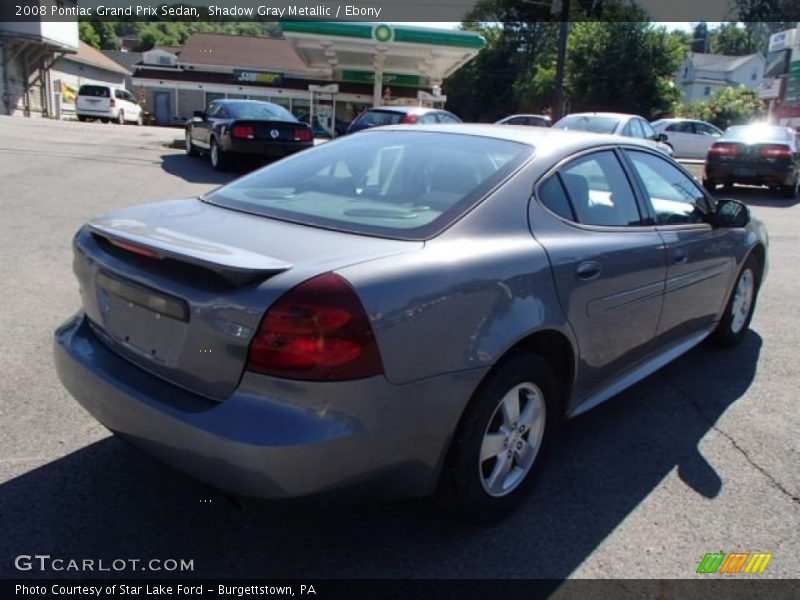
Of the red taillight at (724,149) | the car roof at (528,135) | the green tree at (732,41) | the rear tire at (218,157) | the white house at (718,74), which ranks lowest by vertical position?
the rear tire at (218,157)

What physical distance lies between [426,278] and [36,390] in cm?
248

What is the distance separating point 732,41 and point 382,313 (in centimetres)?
11617

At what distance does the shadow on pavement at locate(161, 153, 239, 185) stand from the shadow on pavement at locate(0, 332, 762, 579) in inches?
381

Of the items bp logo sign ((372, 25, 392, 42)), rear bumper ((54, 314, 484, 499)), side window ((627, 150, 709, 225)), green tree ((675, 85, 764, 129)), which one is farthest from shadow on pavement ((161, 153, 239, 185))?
green tree ((675, 85, 764, 129))

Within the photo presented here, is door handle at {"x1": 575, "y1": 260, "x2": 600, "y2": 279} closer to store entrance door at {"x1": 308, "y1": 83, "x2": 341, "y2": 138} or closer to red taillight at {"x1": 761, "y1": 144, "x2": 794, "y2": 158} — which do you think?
red taillight at {"x1": 761, "y1": 144, "x2": 794, "y2": 158}

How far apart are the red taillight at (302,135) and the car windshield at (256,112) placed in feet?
1.02

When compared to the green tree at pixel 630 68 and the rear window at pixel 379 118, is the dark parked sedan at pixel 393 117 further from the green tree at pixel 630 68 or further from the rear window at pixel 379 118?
the green tree at pixel 630 68

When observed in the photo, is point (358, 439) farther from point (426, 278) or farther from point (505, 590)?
point (505, 590)

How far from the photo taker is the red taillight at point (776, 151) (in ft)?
48.2

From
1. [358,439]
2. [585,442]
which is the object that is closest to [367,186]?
[358,439]

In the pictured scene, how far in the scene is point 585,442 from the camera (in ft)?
11.8

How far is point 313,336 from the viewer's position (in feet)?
7.04

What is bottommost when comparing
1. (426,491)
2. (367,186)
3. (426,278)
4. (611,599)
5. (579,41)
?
(611,599)

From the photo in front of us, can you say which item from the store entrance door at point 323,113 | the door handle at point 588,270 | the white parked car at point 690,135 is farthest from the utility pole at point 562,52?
the door handle at point 588,270
